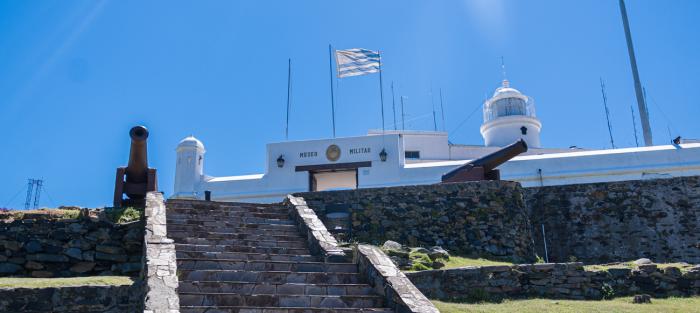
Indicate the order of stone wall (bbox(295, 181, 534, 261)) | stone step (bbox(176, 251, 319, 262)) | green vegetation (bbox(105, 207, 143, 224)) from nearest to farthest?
stone step (bbox(176, 251, 319, 262))
green vegetation (bbox(105, 207, 143, 224))
stone wall (bbox(295, 181, 534, 261))

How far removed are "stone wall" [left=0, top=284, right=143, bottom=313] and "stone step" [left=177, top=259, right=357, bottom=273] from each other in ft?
2.43

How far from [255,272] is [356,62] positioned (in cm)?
1595

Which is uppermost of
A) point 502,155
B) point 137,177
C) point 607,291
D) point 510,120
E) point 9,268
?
point 510,120

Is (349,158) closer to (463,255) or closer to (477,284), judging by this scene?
(463,255)

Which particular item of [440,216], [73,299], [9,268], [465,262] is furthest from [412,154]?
[73,299]

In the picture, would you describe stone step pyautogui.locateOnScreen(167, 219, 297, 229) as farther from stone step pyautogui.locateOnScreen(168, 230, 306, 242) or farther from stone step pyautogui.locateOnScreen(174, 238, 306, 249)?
stone step pyautogui.locateOnScreen(174, 238, 306, 249)

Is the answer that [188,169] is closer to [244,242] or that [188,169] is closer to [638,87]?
[244,242]

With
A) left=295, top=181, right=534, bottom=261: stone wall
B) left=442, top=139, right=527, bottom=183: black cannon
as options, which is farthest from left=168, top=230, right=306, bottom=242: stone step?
left=442, top=139, right=527, bottom=183: black cannon

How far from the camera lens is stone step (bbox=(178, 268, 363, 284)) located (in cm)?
743

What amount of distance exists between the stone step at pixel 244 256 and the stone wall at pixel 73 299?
2.86ft

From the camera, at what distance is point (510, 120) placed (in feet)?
94.7

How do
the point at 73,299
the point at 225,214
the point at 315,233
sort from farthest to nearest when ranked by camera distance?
the point at 225,214 → the point at 315,233 → the point at 73,299

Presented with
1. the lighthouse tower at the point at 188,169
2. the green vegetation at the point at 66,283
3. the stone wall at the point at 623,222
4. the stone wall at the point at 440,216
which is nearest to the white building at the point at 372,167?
the lighthouse tower at the point at 188,169

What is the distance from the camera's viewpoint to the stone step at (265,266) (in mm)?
7852
